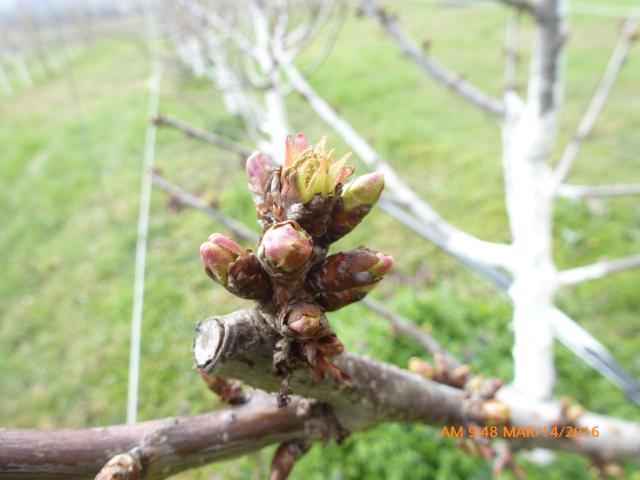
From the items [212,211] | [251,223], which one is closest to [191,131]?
[212,211]

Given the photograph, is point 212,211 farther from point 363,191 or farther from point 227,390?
point 363,191

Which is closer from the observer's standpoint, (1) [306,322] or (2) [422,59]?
(1) [306,322]

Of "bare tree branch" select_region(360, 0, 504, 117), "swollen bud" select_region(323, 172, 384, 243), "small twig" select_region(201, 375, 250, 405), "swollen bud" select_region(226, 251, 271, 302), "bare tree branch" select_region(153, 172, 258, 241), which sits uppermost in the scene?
"bare tree branch" select_region(360, 0, 504, 117)

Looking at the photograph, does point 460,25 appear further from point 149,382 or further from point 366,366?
point 366,366

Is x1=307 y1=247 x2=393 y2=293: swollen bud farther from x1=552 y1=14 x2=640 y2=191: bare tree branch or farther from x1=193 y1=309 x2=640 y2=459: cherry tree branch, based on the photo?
x1=552 y1=14 x2=640 y2=191: bare tree branch

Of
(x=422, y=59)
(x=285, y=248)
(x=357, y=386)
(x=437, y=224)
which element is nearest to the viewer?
(x=285, y=248)

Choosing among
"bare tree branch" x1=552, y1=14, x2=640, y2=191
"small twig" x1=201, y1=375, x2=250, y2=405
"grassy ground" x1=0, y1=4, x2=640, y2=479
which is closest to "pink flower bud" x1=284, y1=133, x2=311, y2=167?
"small twig" x1=201, y1=375, x2=250, y2=405

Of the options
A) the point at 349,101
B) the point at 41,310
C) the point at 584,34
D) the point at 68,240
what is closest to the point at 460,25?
the point at 584,34
